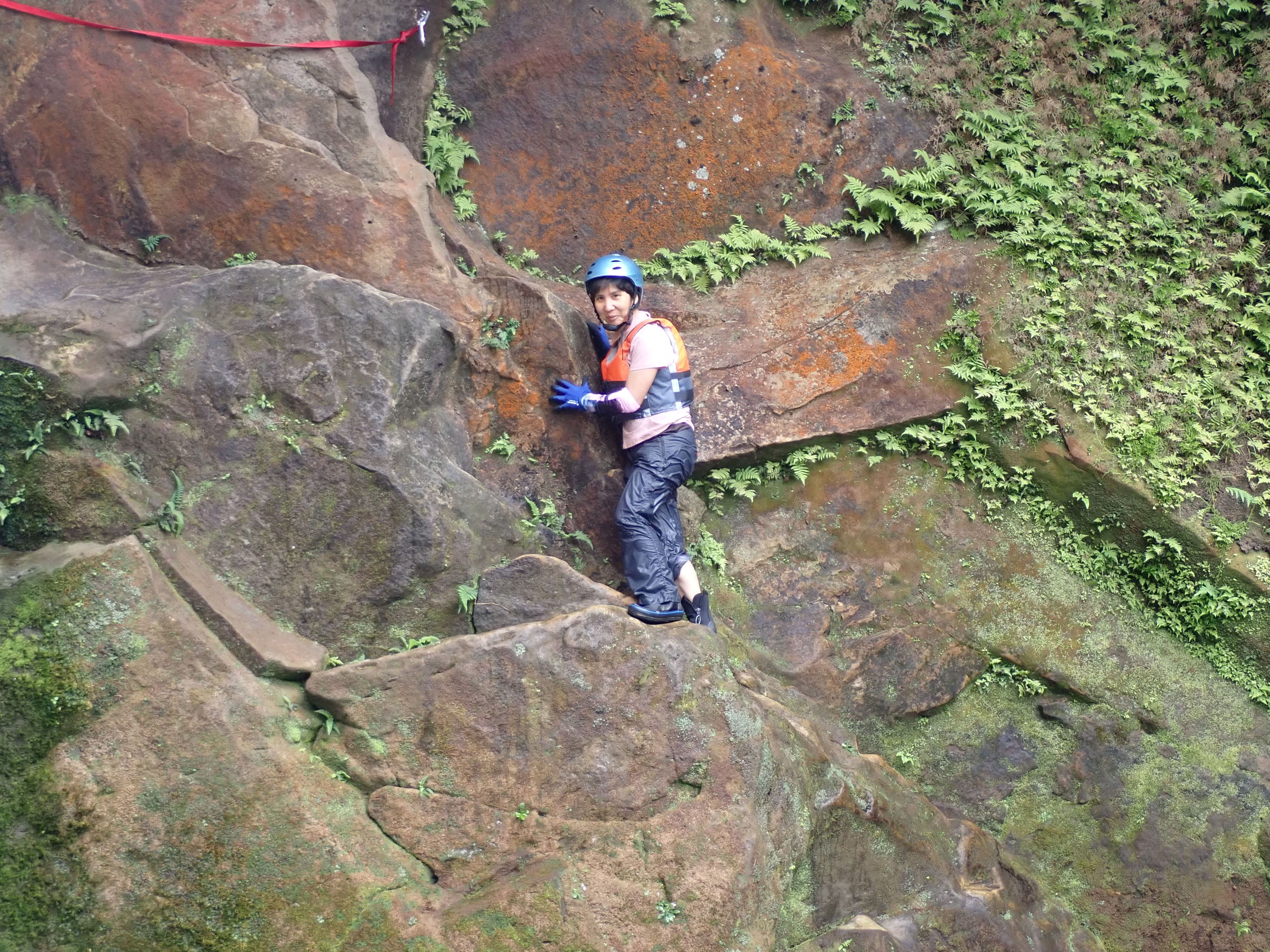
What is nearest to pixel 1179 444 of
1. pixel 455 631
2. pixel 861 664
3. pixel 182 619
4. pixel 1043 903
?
pixel 861 664

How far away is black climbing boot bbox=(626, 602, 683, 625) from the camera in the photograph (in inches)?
275

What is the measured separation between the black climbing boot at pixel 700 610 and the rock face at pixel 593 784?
2.09ft

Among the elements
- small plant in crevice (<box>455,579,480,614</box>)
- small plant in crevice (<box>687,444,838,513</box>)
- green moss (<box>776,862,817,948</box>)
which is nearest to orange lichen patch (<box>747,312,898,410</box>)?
small plant in crevice (<box>687,444,838,513</box>)

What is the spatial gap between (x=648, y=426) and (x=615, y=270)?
1.27m

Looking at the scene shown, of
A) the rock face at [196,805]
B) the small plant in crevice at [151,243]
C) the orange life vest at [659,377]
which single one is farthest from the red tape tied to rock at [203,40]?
the rock face at [196,805]

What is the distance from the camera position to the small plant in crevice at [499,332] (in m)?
8.01

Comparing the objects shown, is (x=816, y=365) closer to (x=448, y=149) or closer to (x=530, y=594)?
(x=530, y=594)

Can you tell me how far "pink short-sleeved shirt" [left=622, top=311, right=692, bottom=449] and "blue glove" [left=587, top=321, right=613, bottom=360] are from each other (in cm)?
66

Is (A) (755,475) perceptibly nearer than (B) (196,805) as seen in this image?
No

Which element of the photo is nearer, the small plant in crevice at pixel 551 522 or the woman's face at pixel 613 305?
the small plant in crevice at pixel 551 522

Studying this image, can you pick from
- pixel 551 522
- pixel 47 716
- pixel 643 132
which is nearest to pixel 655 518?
pixel 551 522

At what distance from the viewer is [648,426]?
7.77 meters

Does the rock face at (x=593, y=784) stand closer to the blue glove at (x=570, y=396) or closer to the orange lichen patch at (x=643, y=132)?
the blue glove at (x=570, y=396)

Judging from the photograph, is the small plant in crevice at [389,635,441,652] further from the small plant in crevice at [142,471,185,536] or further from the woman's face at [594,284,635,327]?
the woman's face at [594,284,635,327]
